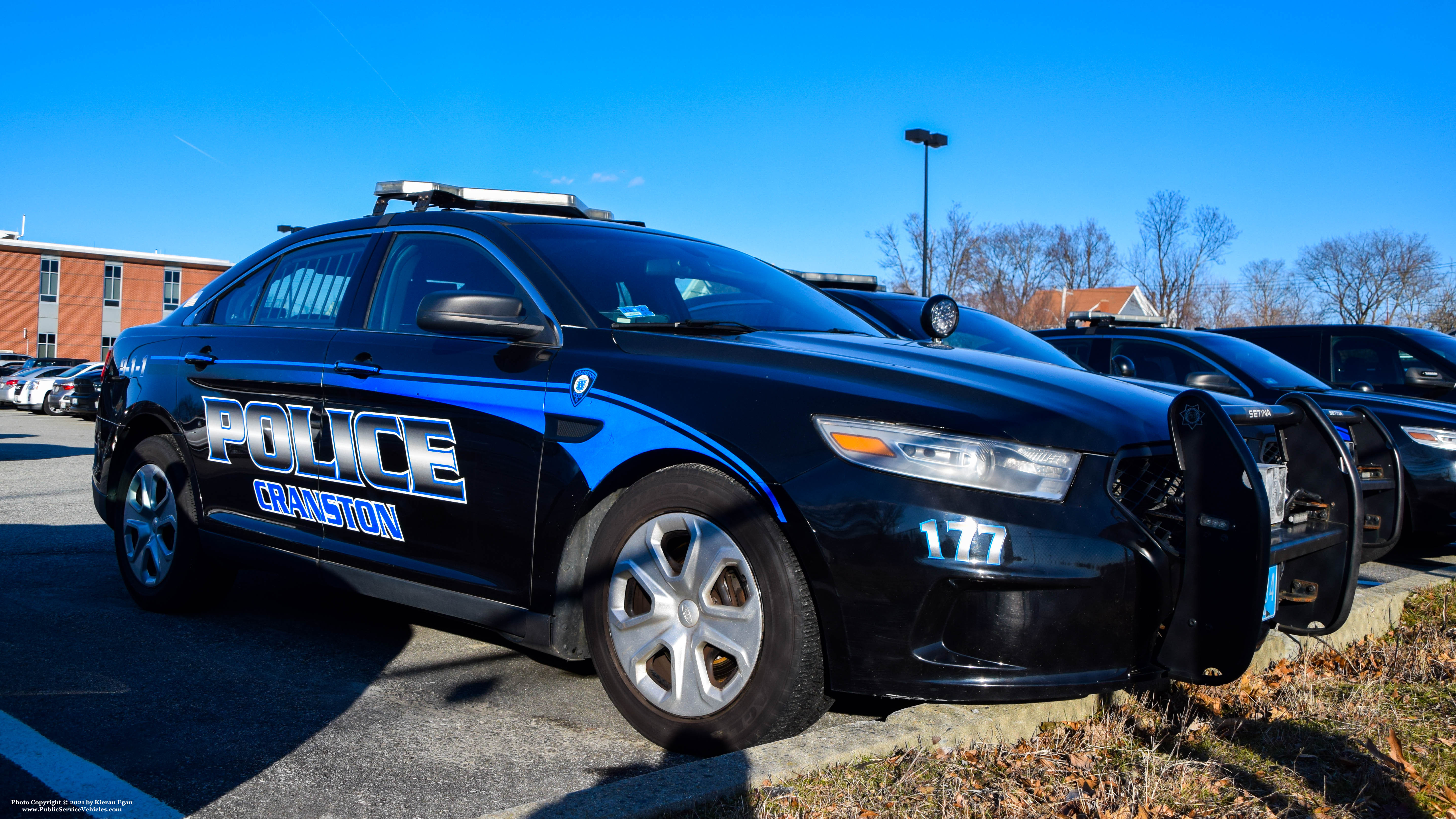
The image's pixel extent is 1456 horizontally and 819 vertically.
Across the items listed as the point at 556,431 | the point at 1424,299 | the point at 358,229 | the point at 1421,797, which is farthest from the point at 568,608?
the point at 1424,299


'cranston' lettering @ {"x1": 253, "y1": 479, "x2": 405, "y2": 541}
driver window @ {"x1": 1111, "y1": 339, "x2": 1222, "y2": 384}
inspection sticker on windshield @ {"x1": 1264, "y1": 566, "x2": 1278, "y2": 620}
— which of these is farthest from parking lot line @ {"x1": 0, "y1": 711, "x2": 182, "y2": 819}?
driver window @ {"x1": 1111, "y1": 339, "x2": 1222, "y2": 384}

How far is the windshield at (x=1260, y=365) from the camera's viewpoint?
6781mm

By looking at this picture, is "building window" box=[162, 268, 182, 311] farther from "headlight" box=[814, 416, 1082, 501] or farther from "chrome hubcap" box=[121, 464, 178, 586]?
"headlight" box=[814, 416, 1082, 501]

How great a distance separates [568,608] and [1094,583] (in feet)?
4.87

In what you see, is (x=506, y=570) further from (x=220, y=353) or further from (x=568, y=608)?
(x=220, y=353)

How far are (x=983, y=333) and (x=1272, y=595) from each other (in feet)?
14.3

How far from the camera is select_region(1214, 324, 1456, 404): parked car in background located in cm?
796

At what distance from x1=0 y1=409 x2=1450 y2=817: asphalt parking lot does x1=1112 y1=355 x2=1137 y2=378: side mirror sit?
18.0 ft

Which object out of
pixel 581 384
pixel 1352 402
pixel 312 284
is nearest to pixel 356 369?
pixel 312 284

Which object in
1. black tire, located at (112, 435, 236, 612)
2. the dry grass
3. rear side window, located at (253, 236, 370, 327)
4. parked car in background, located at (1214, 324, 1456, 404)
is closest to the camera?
the dry grass

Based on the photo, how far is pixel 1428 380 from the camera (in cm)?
778

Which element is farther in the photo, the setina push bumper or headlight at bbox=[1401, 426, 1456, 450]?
headlight at bbox=[1401, 426, 1456, 450]

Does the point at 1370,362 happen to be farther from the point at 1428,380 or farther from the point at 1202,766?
the point at 1202,766

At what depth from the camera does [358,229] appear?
13.8ft
